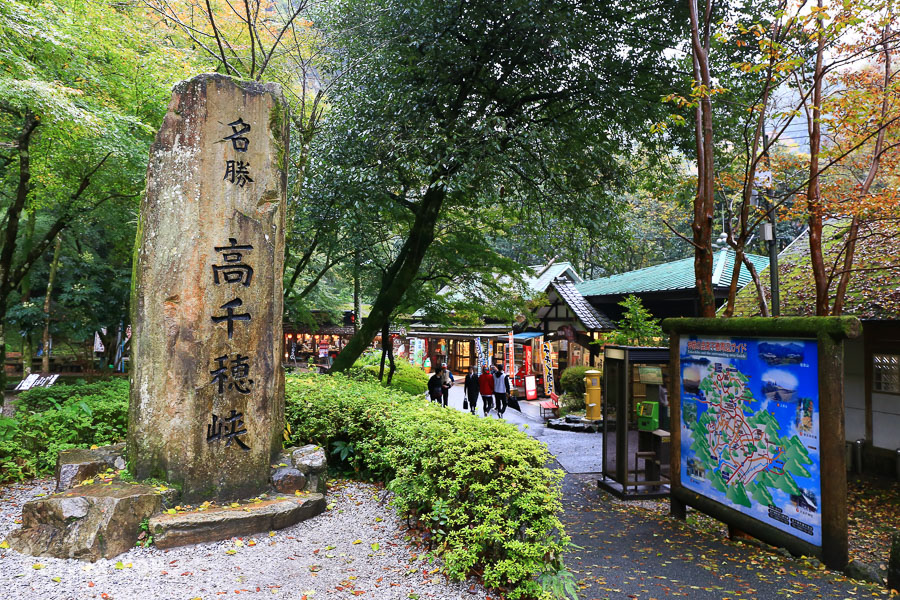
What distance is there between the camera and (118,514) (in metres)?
4.57

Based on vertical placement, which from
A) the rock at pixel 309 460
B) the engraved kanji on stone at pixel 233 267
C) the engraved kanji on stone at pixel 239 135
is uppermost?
the engraved kanji on stone at pixel 239 135

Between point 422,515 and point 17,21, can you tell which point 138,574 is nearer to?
point 422,515

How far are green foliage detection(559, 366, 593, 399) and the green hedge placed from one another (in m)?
13.1

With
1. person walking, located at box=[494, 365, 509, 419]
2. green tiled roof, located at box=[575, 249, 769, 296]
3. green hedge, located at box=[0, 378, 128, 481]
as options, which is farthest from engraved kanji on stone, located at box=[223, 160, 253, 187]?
green tiled roof, located at box=[575, 249, 769, 296]

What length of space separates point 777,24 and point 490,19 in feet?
14.8

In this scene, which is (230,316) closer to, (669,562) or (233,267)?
(233,267)

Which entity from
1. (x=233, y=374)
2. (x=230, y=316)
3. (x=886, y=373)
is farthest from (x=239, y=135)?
(x=886, y=373)

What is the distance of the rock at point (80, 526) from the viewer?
4.41 meters

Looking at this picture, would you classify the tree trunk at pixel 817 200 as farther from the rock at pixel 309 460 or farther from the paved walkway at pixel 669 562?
the rock at pixel 309 460

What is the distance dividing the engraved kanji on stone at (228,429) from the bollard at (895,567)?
627cm

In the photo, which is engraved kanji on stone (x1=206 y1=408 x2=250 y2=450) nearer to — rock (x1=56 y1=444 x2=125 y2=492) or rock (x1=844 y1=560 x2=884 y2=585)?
rock (x1=56 y1=444 x2=125 y2=492)

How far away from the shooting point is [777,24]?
310 inches

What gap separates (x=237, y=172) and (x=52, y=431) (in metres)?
4.38

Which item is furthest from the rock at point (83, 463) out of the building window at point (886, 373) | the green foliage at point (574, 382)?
the green foliage at point (574, 382)
